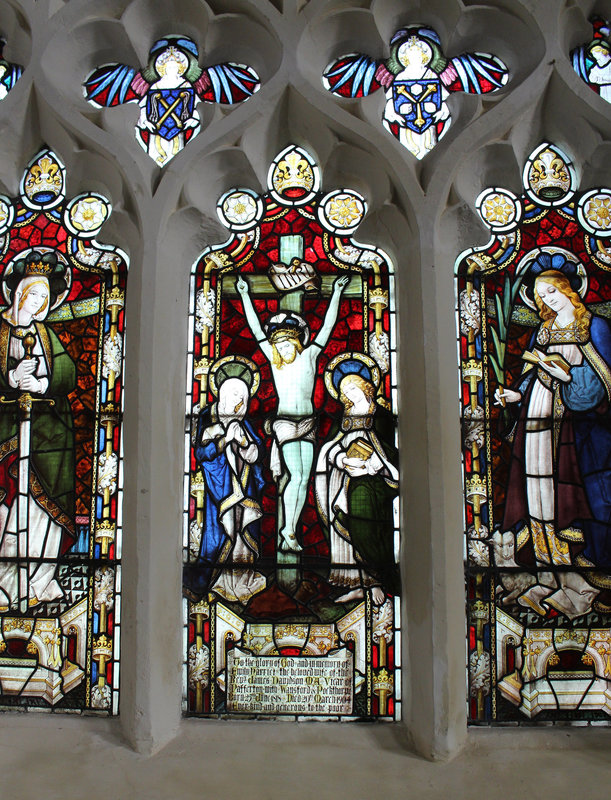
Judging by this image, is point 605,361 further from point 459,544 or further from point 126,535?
point 126,535

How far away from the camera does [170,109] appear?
3.79 meters

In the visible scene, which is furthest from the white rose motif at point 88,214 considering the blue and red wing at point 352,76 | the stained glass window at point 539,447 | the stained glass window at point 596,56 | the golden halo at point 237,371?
the stained glass window at point 596,56

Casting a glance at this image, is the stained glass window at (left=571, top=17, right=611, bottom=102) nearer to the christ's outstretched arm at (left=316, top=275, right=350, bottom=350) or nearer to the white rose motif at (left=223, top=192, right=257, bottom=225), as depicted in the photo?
the christ's outstretched arm at (left=316, top=275, right=350, bottom=350)

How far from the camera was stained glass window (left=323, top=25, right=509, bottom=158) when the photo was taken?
12.2ft

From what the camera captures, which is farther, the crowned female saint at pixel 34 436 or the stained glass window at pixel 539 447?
the crowned female saint at pixel 34 436

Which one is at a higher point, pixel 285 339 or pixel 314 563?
pixel 285 339

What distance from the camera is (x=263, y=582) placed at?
3311 mm

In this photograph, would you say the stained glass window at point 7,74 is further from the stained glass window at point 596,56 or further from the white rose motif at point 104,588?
the stained glass window at point 596,56

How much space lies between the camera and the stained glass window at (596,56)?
3.74 meters

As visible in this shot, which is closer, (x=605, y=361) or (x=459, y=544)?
(x=459, y=544)

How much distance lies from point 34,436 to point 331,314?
1424 mm

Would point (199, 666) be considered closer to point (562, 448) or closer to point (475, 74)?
point (562, 448)

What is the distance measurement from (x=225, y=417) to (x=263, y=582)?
2.38 ft

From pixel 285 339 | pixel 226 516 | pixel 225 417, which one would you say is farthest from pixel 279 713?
pixel 285 339
